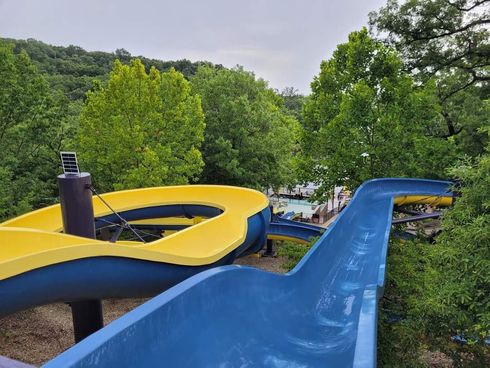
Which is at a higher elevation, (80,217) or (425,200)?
(80,217)

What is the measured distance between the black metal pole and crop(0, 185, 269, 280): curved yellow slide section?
73 centimetres

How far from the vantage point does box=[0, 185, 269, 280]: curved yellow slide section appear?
17.2ft

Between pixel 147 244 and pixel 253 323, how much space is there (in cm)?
316

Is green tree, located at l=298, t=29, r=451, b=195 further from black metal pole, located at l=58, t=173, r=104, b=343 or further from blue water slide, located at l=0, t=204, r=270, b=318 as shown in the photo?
black metal pole, located at l=58, t=173, r=104, b=343

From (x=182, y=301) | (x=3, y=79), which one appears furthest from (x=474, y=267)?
(x=3, y=79)

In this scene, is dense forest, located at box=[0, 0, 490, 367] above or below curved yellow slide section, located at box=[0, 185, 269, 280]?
above

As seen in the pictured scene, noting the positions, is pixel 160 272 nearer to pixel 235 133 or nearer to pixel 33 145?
pixel 33 145

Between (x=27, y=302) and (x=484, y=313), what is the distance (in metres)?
5.33

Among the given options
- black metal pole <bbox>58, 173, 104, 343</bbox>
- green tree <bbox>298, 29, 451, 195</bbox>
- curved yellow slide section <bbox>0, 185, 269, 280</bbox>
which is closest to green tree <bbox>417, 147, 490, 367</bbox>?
curved yellow slide section <bbox>0, 185, 269, 280</bbox>

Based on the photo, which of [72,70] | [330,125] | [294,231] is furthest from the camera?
[72,70]

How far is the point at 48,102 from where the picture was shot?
13.9m

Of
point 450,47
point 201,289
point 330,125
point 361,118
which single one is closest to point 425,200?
point 361,118

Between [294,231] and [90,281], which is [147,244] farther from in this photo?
[294,231]

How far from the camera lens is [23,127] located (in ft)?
41.3
